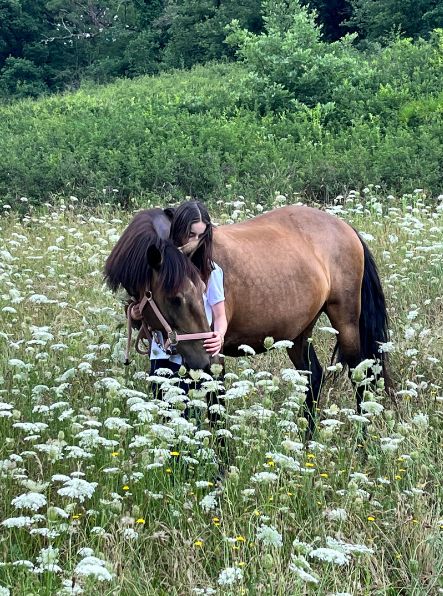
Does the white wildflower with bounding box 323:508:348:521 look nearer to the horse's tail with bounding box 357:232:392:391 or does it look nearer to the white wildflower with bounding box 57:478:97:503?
the white wildflower with bounding box 57:478:97:503

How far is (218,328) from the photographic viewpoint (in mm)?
4168

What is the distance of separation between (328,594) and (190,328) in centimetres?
166

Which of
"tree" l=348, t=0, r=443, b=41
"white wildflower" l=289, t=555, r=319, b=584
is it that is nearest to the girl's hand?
"white wildflower" l=289, t=555, r=319, b=584

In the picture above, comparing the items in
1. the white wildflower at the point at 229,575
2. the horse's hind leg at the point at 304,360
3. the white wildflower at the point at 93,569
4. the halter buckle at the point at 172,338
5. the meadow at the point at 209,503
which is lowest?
the horse's hind leg at the point at 304,360

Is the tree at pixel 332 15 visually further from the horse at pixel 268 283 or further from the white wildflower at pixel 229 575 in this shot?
the white wildflower at pixel 229 575

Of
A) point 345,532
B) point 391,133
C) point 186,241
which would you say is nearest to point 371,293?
point 186,241

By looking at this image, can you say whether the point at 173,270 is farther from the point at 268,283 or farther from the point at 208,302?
the point at 268,283

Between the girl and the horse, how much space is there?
0.08 metres

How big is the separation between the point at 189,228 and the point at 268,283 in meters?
1.01

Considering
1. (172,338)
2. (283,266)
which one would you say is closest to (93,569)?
(172,338)

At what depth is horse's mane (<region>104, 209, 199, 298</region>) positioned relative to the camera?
3.87 meters

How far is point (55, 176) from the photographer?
40.5 feet

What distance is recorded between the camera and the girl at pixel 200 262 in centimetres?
406

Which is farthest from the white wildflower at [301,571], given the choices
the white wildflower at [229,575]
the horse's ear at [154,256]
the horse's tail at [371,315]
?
the horse's tail at [371,315]
